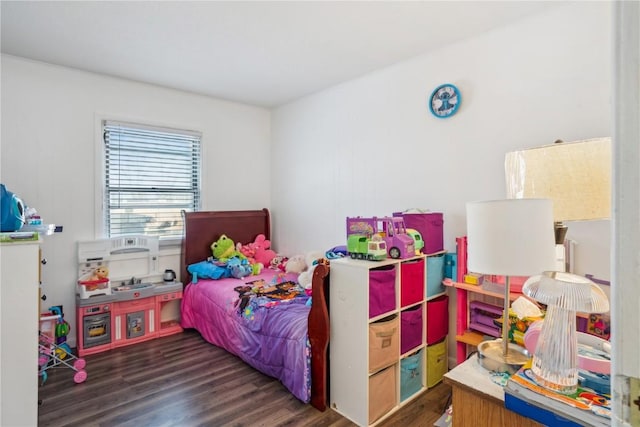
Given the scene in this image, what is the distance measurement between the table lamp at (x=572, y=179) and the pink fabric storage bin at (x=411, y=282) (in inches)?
39.7

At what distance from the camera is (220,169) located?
4.00 m

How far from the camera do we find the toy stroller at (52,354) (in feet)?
7.98

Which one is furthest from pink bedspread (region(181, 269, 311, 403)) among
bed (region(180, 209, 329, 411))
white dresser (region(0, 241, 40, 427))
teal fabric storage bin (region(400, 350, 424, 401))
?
white dresser (region(0, 241, 40, 427))

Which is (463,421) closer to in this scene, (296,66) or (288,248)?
(296,66)

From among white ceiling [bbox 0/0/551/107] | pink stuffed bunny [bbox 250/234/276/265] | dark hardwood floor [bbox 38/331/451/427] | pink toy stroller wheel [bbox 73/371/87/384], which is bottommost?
dark hardwood floor [bbox 38/331/451/427]

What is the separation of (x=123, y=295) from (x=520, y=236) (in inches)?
127

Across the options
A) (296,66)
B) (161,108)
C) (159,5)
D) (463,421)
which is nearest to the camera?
(463,421)

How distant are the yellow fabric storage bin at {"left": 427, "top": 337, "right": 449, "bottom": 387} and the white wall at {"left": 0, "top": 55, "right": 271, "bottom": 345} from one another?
275 centimetres

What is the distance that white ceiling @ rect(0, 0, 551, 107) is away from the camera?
211cm

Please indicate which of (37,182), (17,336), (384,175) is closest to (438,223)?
(384,175)

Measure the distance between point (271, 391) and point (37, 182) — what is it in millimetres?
2653

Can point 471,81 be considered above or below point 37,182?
above

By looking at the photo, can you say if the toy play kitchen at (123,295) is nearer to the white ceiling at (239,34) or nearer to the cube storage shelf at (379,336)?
the white ceiling at (239,34)

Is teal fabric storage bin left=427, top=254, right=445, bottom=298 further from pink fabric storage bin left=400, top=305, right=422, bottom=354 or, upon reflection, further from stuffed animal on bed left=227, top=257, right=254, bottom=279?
stuffed animal on bed left=227, top=257, right=254, bottom=279
